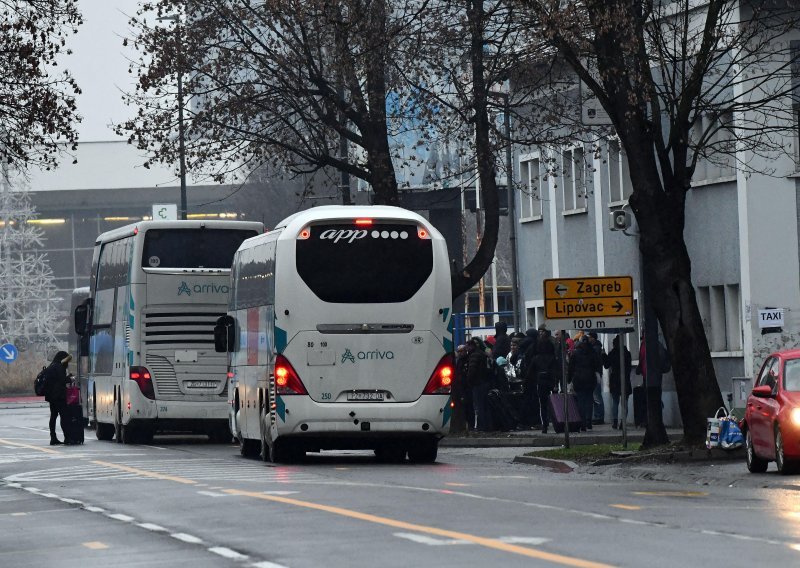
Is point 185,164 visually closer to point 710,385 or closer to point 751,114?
point 751,114

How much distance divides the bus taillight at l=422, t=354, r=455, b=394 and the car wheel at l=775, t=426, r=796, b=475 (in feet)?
18.5

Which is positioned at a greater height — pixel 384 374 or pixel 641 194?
pixel 641 194

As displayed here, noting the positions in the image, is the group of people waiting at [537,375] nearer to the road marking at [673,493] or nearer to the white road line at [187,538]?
the road marking at [673,493]

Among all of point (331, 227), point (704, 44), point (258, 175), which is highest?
point (258, 175)

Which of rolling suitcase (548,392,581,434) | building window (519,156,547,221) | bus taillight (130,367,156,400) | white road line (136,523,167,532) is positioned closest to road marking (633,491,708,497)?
white road line (136,523,167,532)

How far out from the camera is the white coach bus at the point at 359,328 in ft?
89.0

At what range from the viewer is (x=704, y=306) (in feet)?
129

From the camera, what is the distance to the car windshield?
76.7 feet

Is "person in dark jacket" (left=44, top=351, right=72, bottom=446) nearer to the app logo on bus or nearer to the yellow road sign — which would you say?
the yellow road sign

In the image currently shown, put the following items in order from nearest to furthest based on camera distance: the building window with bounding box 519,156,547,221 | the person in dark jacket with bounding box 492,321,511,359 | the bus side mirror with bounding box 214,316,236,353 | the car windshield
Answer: the car windshield < the bus side mirror with bounding box 214,316,236,353 < the person in dark jacket with bounding box 492,321,511,359 < the building window with bounding box 519,156,547,221

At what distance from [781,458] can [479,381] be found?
15.0m

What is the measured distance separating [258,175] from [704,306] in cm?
8016

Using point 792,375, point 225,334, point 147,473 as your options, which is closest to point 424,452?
point 147,473

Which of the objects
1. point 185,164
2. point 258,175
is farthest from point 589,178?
point 258,175
